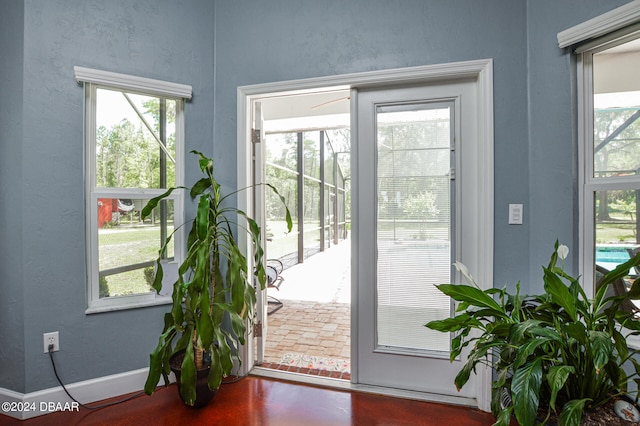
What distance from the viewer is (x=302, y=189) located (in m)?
7.16

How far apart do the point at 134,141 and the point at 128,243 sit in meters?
0.70

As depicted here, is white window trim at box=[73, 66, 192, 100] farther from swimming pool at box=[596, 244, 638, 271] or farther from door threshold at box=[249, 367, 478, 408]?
swimming pool at box=[596, 244, 638, 271]

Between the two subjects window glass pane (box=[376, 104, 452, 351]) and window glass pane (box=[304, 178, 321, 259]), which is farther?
window glass pane (box=[304, 178, 321, 259])

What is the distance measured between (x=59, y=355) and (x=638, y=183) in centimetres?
329

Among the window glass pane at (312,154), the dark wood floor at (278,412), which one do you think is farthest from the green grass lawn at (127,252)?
the window glass pane at (312,154)

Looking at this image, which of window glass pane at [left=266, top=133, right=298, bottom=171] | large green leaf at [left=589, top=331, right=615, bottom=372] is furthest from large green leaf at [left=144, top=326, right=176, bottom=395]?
window glass pane at [left=266, top=133, right=298, bottom=171]

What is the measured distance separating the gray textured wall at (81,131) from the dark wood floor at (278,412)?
0.28m

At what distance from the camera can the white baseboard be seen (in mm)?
1928

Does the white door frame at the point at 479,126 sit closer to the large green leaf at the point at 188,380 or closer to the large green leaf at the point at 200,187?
the large green leaf at the point at 200,187

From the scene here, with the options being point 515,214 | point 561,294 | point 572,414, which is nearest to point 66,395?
point 572,414

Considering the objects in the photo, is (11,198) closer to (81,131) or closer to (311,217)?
(81,131)

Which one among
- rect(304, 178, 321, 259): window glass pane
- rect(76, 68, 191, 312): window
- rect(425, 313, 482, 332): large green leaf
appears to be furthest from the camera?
rect(304, 178, 321, 259): window glass pane

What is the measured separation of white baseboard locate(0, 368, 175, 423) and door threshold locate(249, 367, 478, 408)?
799 mm

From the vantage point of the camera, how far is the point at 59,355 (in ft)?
6.63
